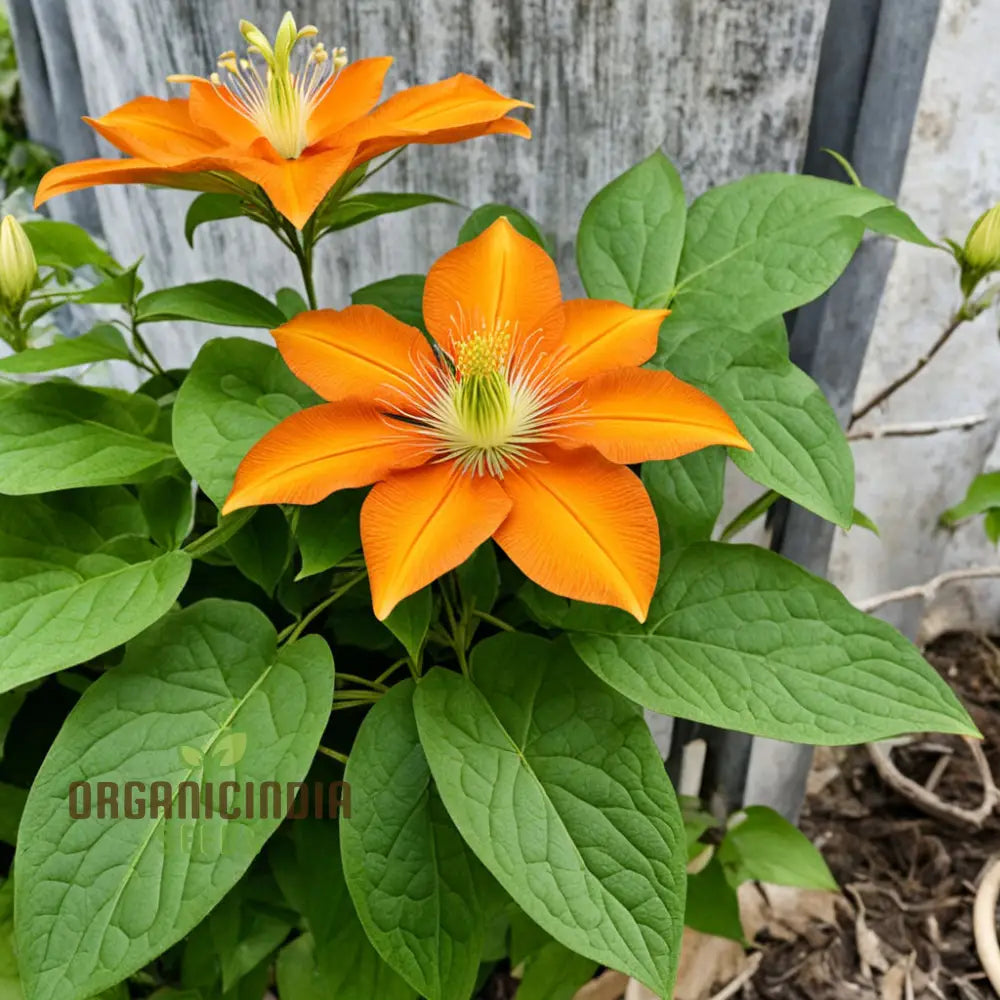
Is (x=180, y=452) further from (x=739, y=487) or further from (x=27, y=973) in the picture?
(x=739, y=487)

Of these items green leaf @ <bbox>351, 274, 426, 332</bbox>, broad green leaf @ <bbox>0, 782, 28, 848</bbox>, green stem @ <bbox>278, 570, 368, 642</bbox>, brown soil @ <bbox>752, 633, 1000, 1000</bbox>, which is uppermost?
green leaf @ <bbox>351, 274, 426, 332</bbox>

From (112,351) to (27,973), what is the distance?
48cm

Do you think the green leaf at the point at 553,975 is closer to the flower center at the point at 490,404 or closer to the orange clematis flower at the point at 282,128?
the flower center at the point at 490,404

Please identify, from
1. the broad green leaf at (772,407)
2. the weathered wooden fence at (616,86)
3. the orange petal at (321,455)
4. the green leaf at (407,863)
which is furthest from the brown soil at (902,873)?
the orange petal at (321,455)

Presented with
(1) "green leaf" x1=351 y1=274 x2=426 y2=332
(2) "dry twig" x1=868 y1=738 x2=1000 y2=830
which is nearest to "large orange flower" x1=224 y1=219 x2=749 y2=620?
(1) "green leaf" x1=351 y1=274 x2=426 y2=332

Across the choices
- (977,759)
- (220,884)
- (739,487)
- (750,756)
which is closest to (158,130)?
(220,884)

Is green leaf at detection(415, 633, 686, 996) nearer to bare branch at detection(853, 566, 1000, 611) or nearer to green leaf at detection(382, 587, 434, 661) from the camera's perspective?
green leaf at detection(382, 587, 434, 661)

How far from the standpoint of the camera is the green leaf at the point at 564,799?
544mm

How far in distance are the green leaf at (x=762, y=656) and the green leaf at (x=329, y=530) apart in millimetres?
164

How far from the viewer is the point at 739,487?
1.02 metres

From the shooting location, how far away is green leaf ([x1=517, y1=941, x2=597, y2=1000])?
919 mm

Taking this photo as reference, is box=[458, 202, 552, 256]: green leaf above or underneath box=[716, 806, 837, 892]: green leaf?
above

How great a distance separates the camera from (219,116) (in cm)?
68

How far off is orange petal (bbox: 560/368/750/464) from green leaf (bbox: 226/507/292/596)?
24 cm
